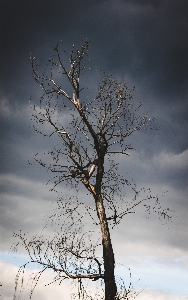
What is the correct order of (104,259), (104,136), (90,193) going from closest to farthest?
1. (104,259)
2. (90,193)
3. (104,136)

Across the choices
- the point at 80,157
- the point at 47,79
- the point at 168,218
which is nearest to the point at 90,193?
the point at 80,157

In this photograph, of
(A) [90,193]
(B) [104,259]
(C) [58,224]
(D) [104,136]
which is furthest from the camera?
(D) [104,136]

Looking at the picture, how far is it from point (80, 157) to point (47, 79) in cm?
283

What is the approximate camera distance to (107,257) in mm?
6828

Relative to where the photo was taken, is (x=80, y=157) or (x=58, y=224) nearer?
(x=58, y=224)

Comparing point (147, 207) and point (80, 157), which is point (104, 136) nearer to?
point (80, 157)

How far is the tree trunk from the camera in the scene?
644 cm

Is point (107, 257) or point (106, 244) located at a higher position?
point (106, 244)

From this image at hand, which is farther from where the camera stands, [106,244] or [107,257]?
[106,244]

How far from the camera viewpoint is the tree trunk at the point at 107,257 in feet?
21.1

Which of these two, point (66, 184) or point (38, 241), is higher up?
point (66, 184)

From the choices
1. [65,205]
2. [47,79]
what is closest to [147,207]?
[65,205]

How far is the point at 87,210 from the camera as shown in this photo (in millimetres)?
7863

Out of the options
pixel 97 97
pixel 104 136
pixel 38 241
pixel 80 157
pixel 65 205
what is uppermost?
pixel 97 97
